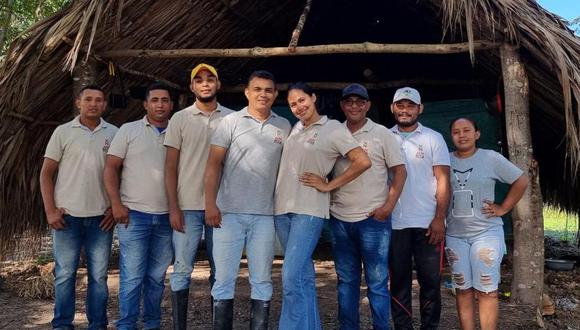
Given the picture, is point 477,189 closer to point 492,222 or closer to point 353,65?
point 492,222

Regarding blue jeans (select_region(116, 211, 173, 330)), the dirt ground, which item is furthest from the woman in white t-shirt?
blue jeans (select_region(116, 211, 173, 330))

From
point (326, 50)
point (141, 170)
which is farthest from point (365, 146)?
point (326, 50)

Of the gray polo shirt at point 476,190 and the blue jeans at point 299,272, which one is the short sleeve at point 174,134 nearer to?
the blue jeans at point 299,272

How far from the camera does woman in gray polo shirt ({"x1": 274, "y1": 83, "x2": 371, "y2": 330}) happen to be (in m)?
2.83

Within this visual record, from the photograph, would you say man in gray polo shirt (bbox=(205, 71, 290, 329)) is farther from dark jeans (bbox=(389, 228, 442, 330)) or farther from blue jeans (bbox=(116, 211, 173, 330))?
dark jeans (bbox=(389, 228, 442, 330))

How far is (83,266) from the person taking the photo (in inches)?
215

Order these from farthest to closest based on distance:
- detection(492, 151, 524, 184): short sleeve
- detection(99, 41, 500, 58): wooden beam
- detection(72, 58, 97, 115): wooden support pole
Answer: detection(72, 58, 97, 115): wooden support pole < detection(99, 41, 500, 58): wooden beam < detection(492, 151, 524, 184): short sleeve

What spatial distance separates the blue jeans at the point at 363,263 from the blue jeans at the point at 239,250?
45cm

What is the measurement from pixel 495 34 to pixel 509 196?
6.21ft

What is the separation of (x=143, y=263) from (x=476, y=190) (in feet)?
6.90

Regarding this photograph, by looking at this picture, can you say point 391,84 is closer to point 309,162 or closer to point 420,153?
point 420,153

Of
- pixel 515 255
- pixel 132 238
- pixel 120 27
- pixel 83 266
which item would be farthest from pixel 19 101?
pixel 515 255

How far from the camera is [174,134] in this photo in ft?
10.2

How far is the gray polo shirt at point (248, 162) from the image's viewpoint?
9.44 ft
